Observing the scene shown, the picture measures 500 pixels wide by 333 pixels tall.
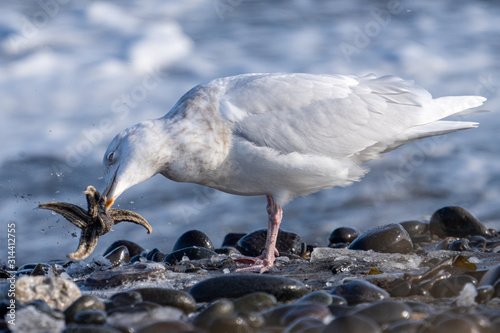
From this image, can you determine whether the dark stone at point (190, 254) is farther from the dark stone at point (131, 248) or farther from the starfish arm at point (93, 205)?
the dark stone at point (131, 248)

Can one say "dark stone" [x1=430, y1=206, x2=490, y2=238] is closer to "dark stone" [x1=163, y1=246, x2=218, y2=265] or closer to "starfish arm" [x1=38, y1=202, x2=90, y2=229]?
"dark stone" [x1=163, y1=246, x2=218, y2=265]

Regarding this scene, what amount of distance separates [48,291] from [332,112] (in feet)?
10.5

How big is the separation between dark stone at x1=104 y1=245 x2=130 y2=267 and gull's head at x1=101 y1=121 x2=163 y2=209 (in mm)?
1238

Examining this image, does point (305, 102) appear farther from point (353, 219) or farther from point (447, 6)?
point (447, 6)

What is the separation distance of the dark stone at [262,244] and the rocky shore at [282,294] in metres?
0.53

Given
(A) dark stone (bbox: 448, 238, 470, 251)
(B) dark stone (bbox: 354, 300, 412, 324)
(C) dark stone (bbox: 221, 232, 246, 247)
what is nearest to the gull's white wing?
(A) dark stone (bbox: 448, 238, 470, 251)

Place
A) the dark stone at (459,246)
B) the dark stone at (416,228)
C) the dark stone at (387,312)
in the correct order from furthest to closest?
the dark stone at (416,228), the dark stone at (459,246), the dark stone at (387,312)

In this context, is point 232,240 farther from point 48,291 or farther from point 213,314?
point 213,314

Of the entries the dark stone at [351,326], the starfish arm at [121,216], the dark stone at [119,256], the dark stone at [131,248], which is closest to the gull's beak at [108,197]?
the starfish arm at [121,216]

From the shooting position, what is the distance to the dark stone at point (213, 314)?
305cm

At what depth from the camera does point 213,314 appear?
10.2ft

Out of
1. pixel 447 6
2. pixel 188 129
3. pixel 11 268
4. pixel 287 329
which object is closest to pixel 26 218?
pixel 11 268

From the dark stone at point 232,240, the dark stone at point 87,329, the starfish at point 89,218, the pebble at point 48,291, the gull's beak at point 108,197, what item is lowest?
the dark stone at point 87,329

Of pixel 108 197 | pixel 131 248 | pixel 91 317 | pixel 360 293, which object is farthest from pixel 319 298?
pixel 131 248
